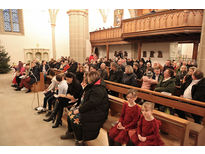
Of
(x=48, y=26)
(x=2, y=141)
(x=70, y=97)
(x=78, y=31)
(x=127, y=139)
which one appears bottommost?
(x=2, y=141)

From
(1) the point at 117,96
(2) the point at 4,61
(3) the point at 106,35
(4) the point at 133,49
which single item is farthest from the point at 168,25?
(2) the point at 4,61

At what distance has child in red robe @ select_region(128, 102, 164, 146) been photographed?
2.02 meters

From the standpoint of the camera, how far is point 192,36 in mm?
8883

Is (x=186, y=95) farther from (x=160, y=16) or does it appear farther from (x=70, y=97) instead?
(x=160, y=16)

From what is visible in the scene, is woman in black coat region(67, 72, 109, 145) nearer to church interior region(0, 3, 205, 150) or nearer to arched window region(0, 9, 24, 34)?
church interior region(0, 3, 205, 150)

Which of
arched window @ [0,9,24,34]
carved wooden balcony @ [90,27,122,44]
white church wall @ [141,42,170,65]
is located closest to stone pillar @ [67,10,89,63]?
carved wooden balcony @ [90,27,122,44]

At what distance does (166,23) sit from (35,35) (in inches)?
525

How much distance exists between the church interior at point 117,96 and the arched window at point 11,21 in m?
0.16

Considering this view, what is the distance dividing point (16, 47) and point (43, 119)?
44.5 ft

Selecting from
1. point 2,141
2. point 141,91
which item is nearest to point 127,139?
point 141,91

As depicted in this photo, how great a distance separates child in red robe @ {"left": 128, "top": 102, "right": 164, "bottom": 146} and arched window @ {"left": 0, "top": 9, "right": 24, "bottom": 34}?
16528mm

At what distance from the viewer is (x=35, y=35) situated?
1566 centimetres

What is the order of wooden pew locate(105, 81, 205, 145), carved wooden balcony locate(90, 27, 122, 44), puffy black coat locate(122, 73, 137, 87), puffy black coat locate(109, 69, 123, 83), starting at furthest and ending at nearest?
1. carved wooden balcony locate(90, 27, 122, 44)
2. puffy black coat locate(109, 69, 123, 83)
3. puffy black coat locate(122, 73, 137, 87)
4. wooden pew locate(105, 81, 205, 145)

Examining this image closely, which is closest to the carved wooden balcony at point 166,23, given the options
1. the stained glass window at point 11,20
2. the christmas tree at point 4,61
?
the christmas tree at point 4,61
